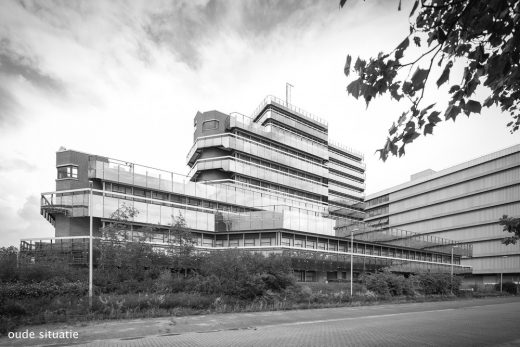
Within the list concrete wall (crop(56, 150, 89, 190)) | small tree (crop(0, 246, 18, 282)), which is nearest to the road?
small tree (crop(0, 246, 18, 282))

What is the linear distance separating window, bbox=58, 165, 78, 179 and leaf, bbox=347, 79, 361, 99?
161 ft

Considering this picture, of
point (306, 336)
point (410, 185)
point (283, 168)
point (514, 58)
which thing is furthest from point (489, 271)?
point (514, 58)

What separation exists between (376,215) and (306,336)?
343 ft

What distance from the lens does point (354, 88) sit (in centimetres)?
569

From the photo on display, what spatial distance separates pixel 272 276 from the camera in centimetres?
2912

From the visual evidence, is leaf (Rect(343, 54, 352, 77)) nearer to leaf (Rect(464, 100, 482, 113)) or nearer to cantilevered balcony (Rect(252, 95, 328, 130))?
leaf (Rect(464, 100, 482, 113))

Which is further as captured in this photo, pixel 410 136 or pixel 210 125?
pixel 210 125

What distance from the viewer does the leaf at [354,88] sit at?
566cm

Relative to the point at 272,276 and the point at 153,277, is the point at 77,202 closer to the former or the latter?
the point at 153,277

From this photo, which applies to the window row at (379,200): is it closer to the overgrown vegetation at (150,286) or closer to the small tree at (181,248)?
the overgrown vegetation at (150,286)

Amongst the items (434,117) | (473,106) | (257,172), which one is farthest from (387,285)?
(473,106)

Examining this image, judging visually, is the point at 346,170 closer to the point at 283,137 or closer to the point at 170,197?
the point at 283,137

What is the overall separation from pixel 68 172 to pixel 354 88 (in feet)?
163

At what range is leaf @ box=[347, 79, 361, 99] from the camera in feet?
18.6
